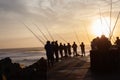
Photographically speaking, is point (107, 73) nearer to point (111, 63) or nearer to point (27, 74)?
point (111, 63)

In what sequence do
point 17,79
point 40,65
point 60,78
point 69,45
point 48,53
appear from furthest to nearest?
point 69,45
point 48,53
point 60,78
point 40,65
point 17,79

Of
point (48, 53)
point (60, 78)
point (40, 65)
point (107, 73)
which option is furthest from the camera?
point (48, 53)

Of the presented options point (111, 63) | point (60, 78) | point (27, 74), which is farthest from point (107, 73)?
point (27, 74)

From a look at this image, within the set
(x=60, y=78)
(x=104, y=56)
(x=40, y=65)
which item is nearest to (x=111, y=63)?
(x=104, y=56)

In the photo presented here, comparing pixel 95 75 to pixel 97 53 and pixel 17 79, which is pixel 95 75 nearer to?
pixel 97 53

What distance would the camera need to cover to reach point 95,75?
17.0 meters

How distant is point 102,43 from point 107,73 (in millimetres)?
1848

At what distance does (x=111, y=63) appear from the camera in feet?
60.6

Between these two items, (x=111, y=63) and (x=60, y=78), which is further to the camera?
(x=111, y=63)

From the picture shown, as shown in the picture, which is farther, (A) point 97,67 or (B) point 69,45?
(B) point 69,45

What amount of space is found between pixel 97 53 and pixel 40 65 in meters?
5.79

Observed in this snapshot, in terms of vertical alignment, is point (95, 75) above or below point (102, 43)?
below

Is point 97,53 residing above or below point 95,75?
above

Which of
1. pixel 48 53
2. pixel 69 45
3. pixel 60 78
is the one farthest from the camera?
pixel 69 45
